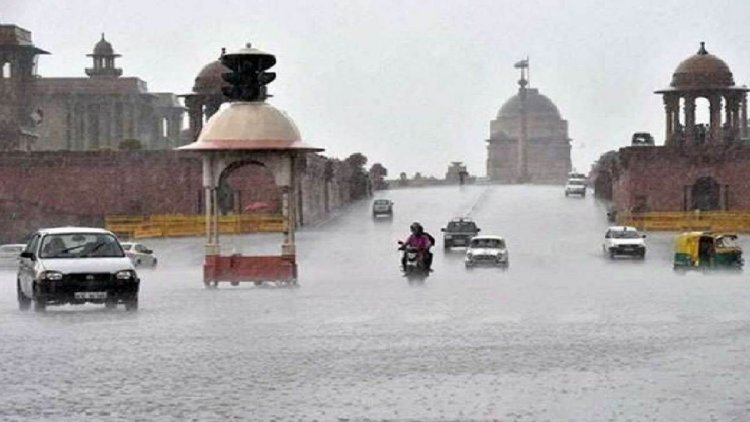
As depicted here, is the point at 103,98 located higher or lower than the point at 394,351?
higher

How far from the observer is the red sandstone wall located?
8019 cm

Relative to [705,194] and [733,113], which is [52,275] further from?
[733,113]

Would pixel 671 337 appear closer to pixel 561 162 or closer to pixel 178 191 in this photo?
pixel 178 191

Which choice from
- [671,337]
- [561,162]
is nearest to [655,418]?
[671,337]

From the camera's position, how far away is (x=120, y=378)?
15.1 meters

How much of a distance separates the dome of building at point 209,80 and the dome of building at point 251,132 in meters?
50.8

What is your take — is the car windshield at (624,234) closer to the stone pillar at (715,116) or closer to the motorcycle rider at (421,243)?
the motorcycle rider at (421,243)

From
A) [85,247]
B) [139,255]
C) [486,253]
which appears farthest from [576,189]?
[85,247]

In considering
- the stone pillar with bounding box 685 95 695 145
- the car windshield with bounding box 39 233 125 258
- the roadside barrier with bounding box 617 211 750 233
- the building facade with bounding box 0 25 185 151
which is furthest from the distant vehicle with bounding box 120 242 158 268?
the building facade with bounding box 0 25 185 151

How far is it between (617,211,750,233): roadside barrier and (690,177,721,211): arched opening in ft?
24.1

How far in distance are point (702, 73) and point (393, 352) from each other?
71.5 m

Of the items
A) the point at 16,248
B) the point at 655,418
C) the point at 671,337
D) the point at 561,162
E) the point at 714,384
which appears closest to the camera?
the point at 655,418

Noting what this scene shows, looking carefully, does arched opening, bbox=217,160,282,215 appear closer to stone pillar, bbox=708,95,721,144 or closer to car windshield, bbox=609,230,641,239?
stone pillar, bbox=708,95,721,144

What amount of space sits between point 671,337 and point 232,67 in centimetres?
1753
